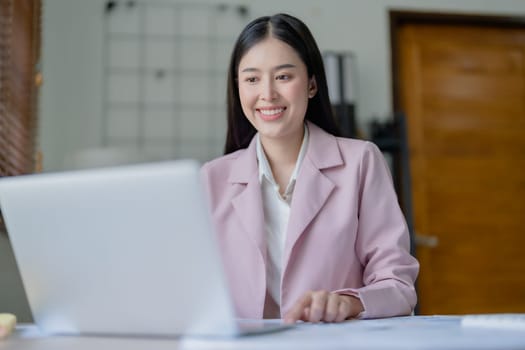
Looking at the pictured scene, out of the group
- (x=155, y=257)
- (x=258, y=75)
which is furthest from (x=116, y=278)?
(x=258, y=75)

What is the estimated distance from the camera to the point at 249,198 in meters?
1.27

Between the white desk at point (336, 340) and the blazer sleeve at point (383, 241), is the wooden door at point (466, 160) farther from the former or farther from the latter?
the white desk at point (336, 340)

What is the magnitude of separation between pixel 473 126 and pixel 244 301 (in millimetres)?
2496

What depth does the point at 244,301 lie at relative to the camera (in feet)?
3.98

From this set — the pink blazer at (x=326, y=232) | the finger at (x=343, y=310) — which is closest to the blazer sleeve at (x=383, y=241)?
the pink blazer at (x=326, y=232)

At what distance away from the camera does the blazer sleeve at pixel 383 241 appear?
111 centimetres

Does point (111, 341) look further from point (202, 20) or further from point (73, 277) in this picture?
point (202, 20)

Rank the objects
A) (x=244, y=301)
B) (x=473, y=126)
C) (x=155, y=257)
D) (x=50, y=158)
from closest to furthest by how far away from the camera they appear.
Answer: (x=155, y=257), (x=244, y=301), (x=50, y=158), (x=473, y=126)

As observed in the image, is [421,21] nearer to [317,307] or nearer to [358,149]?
[358,149]

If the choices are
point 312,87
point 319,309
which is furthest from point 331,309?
point 312,87

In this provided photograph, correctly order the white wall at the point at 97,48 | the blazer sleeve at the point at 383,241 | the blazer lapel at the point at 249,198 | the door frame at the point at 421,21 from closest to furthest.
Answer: the blazer sleeve at the point at 383,241, the blazer lapel at the point at 249,198, the white wall at the point at 97,48, the door frame at the point at 421,21

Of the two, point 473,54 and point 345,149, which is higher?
point 473,54

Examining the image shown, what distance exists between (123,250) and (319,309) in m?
0.32

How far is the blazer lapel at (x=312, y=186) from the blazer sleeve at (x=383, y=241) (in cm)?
7
